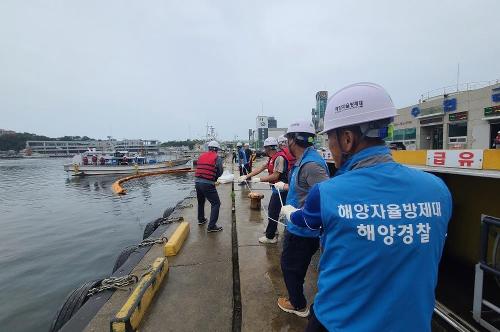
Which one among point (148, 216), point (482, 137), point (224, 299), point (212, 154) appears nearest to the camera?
point (224, 299)

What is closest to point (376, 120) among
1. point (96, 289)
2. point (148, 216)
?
point (96, 289)

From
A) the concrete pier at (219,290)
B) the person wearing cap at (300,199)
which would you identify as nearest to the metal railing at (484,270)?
the person wearing cap at (300,199)

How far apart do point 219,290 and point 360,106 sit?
3.19 metres

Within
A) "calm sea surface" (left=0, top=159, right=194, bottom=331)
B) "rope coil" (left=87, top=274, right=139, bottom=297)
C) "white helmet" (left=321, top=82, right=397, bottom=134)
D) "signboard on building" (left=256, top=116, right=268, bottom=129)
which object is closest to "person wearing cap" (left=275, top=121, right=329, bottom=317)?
"white helmet" (left=321, top=82, right=397, bottom=134)

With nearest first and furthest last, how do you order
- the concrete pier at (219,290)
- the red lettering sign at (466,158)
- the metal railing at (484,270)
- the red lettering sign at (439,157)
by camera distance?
the metal railing at (484,270)
the red lettering sign at (466,158)
the concrete pier at (219,290)
the red lettering sign at (439,157)

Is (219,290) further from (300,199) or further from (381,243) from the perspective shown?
(381,243)

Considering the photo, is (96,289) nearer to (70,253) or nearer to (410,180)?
(410,180)

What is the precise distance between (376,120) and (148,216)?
13.2m

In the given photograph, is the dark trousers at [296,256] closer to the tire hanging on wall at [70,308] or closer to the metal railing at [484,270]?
the metal railing at [484,270]

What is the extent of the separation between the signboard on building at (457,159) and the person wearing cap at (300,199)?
1419mm

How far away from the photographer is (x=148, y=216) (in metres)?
13.0

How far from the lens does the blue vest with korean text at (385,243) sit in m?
1.02

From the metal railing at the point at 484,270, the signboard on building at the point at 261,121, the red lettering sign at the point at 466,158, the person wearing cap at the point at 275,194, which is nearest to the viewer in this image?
the metal railing at the point at 484,270

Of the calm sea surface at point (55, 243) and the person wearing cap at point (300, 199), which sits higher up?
the person wearing cap at point (300, 199)
